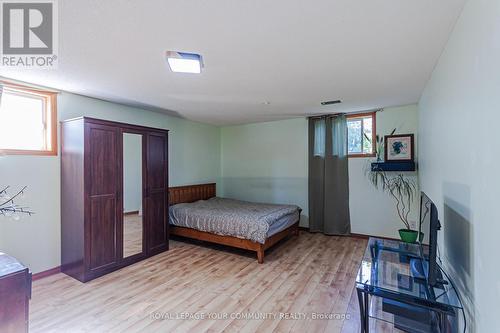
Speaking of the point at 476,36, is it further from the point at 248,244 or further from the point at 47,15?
the point at 248,244

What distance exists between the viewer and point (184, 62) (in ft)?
7.20

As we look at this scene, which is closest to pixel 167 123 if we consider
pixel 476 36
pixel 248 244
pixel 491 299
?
pixel 248 244

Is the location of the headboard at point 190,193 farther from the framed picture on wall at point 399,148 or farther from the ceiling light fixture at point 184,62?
the framed picture on wall at point 399,148

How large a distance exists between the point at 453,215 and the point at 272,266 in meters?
2.11

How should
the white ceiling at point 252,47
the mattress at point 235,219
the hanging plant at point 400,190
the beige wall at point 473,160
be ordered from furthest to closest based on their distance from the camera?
the hanging plant at point 400,190 < the mattress at point 235,219 < the white ceiling at point 252,47 < the beige wall at point 473,160

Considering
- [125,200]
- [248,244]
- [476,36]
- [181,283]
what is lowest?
[181,283]

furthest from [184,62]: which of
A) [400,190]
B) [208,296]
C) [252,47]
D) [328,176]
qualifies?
[400,190]

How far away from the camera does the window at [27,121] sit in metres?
2.71

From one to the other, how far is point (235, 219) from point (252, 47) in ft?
7.82

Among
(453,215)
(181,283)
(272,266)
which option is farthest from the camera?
(272,266)

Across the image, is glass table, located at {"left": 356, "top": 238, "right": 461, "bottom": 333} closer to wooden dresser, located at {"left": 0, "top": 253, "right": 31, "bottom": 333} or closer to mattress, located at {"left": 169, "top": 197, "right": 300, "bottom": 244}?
mattress, located at {"left": 169, "top": 197, "right": 300, "bottom": 244}

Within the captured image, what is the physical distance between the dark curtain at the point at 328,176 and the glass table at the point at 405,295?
2175 mm

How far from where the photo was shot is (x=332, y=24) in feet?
5.44

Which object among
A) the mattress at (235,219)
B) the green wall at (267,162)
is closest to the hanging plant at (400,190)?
the green wall at (267,162)
